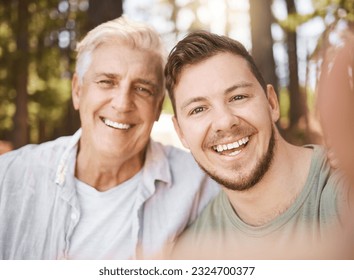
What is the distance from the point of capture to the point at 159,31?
2.58 meters

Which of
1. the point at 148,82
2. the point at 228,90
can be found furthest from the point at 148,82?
the point at 228,90

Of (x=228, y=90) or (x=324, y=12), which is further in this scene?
(x=324, y=12)

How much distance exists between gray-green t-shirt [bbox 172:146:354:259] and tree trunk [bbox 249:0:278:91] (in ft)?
1.57

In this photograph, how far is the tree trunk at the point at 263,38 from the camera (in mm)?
2545

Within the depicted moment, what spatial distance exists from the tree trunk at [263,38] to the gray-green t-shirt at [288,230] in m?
0.48

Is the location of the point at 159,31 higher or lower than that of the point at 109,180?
higher

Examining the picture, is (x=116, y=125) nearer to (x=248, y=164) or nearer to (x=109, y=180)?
(x=109, y=180)

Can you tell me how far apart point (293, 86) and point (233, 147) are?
0.53 meters

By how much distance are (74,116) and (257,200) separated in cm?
108

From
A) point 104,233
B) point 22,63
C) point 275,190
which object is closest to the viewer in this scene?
point 275,190

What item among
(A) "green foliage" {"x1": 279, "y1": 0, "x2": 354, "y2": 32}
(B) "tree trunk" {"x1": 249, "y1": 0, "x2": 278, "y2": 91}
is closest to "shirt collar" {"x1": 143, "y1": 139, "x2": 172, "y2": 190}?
(B) "tree trunk" {"x1": 249, "y1": 0, "x2": 278, "y2": 91}

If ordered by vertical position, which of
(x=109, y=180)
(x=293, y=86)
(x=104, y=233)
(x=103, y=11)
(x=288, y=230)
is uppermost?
(x=103, y=11)

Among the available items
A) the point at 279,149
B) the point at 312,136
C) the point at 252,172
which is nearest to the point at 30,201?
the point at 252,172

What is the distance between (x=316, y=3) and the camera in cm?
263
